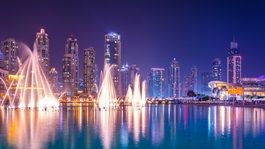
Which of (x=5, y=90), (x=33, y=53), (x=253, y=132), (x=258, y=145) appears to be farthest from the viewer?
(x=5, y=90)

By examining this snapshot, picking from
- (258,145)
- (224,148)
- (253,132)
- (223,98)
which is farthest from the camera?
(223,98)

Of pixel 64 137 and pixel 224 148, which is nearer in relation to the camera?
pixel 224 148

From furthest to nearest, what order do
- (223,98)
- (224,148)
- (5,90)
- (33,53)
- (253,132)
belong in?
1. (223,98)
2. (5,90)
3. (33,53)
4. (253,132)
5. (224,148)

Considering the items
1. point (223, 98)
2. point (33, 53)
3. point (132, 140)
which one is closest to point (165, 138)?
point (132, 140)

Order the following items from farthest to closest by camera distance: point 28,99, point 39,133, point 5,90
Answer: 1. point 28,99
2. point 5,90
3. point 39,133

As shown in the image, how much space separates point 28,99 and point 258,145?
99.2 m

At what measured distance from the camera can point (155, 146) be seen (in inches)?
1081

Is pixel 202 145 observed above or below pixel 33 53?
below

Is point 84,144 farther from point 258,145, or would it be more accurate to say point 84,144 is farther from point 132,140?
point 258,145

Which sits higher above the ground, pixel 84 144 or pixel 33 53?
pixel 33 53

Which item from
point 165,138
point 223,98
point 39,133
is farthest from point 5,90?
point 223,98

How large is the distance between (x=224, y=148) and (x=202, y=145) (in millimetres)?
2056

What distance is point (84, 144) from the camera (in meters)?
28.0

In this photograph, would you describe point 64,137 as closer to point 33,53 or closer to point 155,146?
point 155,146
